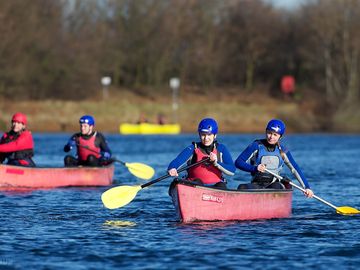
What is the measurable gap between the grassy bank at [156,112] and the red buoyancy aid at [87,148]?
110 ft

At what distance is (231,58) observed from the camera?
2938 inches

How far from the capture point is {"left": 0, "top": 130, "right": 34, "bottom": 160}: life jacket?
21125mm

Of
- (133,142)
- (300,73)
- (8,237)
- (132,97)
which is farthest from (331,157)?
(300,73)

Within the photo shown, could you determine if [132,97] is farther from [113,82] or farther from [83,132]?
[83,132]

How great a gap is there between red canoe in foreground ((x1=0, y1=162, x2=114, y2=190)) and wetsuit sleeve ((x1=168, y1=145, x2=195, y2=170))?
6.69 metres

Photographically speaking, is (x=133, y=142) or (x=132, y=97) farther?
(x=132, y=97)

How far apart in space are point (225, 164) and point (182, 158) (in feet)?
2.28

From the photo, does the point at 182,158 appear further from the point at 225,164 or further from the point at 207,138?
the point at 225,164

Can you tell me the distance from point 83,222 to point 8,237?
211 centimetres

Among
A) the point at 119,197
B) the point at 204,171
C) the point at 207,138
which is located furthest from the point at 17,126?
the point at 207,138

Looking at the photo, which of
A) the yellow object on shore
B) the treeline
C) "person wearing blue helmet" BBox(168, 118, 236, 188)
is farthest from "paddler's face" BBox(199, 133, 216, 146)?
the treeline

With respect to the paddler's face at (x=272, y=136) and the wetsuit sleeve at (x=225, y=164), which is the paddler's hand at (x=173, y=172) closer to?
the wetsuit sleeve at (x=225, y=164)

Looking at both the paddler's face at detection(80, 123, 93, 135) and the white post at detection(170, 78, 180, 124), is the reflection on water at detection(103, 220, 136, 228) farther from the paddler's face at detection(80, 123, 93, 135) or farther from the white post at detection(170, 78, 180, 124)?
the white post at detection(170, 78, 180, 124)

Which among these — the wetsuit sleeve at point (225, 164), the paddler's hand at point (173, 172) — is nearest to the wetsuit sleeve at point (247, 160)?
the wetsuit sleeve at point (225, 164)
